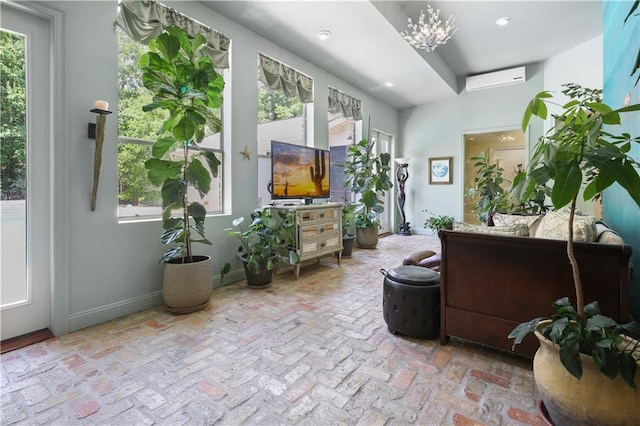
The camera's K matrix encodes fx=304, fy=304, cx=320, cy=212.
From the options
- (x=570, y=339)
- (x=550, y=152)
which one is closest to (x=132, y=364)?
(x=570, y=339)

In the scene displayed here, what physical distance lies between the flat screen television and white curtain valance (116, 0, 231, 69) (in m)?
1.33

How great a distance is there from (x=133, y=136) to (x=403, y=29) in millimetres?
3399

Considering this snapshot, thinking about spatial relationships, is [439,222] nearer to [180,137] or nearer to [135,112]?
[180,137]

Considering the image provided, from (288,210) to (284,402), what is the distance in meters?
2.36

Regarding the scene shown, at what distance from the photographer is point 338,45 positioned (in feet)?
13.4

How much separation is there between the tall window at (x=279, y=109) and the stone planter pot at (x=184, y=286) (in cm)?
149

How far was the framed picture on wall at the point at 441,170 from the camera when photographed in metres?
6.84

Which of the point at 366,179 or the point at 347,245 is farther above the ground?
the point at 366,179

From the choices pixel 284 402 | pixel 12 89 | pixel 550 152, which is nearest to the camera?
pixel 550 152

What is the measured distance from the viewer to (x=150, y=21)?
8.81ft

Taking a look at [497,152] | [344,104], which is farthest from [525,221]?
[497,152]

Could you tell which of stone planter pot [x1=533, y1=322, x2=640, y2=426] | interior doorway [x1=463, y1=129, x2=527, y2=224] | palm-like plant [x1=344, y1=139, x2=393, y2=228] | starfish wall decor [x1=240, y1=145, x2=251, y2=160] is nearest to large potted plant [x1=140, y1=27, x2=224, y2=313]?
starfish wall decor [x1=240, y1=145, x2=251, y2=160]

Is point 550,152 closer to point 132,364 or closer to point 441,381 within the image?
point 441,381

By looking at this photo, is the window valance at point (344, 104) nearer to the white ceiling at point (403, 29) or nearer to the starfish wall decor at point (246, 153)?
the white ceiling at point (403, 29)
